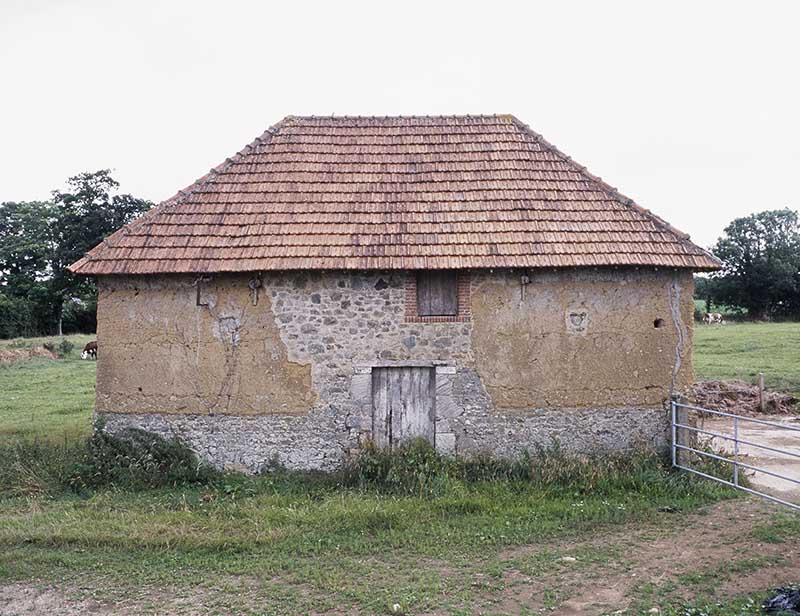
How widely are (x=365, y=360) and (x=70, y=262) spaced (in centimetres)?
3413

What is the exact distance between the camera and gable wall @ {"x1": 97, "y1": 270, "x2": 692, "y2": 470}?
33.7 feet

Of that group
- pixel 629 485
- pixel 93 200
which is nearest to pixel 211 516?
pixel 629 485

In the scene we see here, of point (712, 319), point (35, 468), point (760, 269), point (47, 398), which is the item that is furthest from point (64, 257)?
point (760, 269)

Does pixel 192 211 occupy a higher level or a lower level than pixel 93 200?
lower

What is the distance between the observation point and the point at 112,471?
Result: 9516 mm

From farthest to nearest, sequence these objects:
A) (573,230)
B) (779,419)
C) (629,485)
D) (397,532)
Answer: (779,419)
(573,230)
(629,485)
(397,532)

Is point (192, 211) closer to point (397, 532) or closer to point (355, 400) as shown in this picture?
point (355, 400)

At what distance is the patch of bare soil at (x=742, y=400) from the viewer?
16188mm

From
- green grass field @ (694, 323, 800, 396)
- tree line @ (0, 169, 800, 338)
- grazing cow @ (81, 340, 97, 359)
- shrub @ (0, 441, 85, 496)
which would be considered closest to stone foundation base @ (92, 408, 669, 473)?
shrub @ (0, 441, 85, 496)

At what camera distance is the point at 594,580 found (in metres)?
6.60

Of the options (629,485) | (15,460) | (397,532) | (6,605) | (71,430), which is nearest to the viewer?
(6,605)

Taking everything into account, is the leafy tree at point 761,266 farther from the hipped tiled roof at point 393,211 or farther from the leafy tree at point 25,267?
the leafy tree at point 25,267

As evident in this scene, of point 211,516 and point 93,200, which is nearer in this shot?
point 211,516

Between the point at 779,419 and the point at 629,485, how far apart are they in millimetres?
8625
